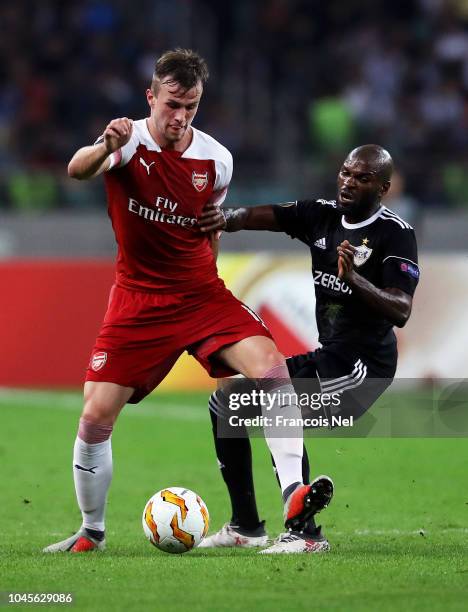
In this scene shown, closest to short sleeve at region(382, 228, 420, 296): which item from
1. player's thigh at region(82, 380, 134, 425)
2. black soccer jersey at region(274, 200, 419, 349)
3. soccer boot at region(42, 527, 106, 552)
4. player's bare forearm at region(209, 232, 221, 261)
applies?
black soccer jersey at region(274, 200, 419, 349)

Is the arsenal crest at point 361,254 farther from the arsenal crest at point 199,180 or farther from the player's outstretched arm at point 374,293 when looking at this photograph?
the arsenal crest at point 199,180

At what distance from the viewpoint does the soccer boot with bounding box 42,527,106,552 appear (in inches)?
247

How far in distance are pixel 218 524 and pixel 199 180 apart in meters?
2.07

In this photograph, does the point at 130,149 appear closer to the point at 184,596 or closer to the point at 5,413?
the point at 184,596

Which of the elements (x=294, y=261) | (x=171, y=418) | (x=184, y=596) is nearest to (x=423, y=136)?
(x=294, y=261)

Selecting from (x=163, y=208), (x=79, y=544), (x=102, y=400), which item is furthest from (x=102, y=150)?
(x=79, y=544)

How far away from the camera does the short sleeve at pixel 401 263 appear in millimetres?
6195

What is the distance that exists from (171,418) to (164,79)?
6.43 meters

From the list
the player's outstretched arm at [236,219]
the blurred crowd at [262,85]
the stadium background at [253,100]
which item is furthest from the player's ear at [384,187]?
the blurred crowd at [262,85]

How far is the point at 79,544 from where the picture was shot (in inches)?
248

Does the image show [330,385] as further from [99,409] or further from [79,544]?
[79,544]

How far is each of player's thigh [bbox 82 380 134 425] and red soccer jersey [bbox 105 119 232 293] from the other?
1.77 feet

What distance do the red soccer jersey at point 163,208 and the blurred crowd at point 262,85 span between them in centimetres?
1106

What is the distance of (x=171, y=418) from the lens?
40.0 feet
